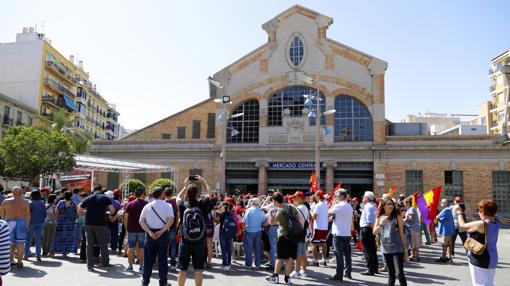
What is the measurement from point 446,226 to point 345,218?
4761mm

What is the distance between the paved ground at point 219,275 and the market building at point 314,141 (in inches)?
616

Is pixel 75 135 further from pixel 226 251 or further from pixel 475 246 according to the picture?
pixel 475 246

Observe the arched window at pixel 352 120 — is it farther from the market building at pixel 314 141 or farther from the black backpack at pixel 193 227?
the black backpack at pixel 193 227

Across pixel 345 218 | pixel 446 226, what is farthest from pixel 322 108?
pixel 345 218

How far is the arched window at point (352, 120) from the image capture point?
27312mm

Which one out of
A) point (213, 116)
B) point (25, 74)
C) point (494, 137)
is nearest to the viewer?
point (494, 137)

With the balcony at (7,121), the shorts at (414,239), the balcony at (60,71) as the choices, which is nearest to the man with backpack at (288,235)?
the shorts at (414,239)

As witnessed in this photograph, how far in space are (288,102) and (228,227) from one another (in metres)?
19.4

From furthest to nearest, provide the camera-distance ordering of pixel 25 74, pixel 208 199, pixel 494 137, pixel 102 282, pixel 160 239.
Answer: pixel 25 74 → pixel 494 137 → pixel 208 199 → pixel 102 282 → pixel 160 239

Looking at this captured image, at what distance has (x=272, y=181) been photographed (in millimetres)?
28266

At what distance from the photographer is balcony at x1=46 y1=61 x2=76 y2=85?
46.1m

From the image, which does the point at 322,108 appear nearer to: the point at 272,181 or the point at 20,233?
the point at 272,181

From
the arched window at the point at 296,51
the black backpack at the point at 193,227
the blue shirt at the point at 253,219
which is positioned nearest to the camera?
the black backpack at the point at 193,227

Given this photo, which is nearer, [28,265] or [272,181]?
[28,265]
